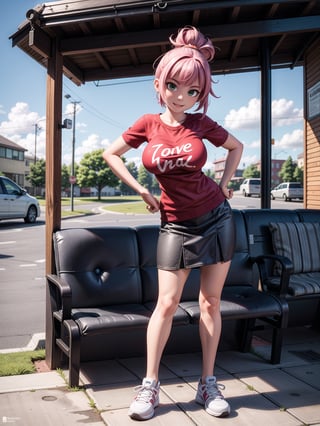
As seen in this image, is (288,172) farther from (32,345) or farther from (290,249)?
(32,345)

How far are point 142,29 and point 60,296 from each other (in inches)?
90.0

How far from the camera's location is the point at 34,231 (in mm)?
15117

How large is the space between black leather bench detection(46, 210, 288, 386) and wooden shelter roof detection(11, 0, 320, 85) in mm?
1571

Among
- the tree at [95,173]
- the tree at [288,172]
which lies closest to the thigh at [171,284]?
the tree at [95,173]

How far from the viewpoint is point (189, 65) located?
2.52 metres

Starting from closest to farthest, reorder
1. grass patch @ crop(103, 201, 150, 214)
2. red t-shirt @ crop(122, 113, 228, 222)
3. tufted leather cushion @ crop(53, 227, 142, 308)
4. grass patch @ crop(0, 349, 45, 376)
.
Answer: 1. red t-shirt @ crop(122, 113, 228, 222)
2. grass patch @ crop(0, 349, 45, 376)
3. tufted leather cushion @ crop(53, 227, 142, 308)
4. grass patch @ crop(103, 201, 150, 214)

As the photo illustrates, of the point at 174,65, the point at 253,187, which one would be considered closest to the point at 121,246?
the point at 174,65

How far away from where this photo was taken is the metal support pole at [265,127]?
15.9 feet

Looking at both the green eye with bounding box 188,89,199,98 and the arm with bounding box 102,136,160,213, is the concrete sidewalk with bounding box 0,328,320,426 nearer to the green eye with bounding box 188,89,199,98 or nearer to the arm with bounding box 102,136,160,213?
the arm with bounding box 102,136,160,213

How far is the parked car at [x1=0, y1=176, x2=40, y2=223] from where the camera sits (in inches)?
628

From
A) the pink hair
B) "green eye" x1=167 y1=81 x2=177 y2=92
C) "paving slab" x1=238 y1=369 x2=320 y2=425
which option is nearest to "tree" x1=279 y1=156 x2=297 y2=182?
"paving slab" x1=238 y1=369 x2=320 y2=425

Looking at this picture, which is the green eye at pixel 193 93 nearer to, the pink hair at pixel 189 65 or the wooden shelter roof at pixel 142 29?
the pink hair at pixel 189 65

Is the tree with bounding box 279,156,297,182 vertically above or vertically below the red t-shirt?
above

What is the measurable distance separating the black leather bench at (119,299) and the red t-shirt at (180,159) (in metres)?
0.89
